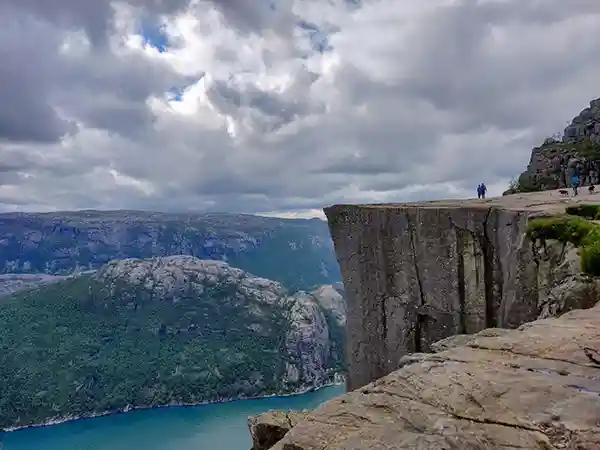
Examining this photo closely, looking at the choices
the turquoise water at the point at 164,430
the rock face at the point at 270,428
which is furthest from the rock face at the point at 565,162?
the turquoise water at the point at 164,430

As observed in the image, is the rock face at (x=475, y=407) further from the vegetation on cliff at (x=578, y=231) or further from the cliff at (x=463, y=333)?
the vegetation on cliff at (x=578, y=231)

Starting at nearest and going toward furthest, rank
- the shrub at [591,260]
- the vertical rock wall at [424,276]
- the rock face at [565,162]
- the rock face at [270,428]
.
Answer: the rock face at [270,428] → the shrub at [591,260] → the vertical rock wall at [424,276] → the rock face at [565,162]

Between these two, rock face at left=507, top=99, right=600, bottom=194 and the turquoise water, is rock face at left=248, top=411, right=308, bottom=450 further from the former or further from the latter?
the turquoise water

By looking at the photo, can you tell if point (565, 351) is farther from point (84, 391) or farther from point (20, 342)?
point (20, 342)

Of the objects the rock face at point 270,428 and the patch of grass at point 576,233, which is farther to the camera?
the patch of grass at point 576,233

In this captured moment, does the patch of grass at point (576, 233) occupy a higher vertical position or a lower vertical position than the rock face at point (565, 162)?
lower

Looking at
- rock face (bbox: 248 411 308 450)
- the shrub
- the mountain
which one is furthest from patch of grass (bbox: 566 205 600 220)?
the mountain
